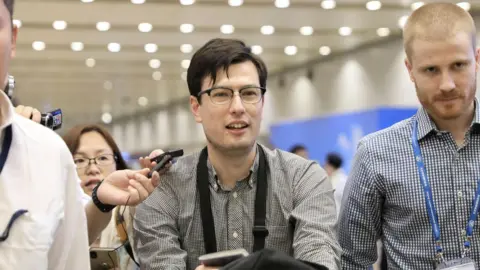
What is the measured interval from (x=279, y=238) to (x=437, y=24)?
908 millimetres

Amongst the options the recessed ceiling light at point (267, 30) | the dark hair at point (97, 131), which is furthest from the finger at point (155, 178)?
the recessed ceiling light at point (267, 30)

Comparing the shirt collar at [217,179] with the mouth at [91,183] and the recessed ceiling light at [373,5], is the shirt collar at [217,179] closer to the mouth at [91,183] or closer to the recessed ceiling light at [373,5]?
the mouth at [91,183]

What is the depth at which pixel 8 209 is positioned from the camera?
1632 millimetres

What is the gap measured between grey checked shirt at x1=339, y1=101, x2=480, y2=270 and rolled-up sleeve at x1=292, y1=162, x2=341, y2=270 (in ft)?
0.85

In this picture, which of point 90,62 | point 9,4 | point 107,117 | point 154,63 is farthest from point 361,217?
point 107,117

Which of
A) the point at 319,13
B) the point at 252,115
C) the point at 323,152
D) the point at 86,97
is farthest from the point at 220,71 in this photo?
the point at 86,97

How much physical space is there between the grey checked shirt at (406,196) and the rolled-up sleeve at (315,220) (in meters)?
0.26

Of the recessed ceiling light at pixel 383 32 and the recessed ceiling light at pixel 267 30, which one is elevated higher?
the recessed ceiling light at pixel 267 30

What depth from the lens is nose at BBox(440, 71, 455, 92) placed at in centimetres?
262

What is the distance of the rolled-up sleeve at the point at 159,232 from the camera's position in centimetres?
255

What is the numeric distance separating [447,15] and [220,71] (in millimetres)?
811

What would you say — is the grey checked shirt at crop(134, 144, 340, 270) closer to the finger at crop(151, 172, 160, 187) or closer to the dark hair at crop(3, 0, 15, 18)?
the finger at crop(151, 172, 160, 187)

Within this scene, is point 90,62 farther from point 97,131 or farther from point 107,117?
point 107,117

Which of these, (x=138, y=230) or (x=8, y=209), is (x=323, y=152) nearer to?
(x=138, y=230)
